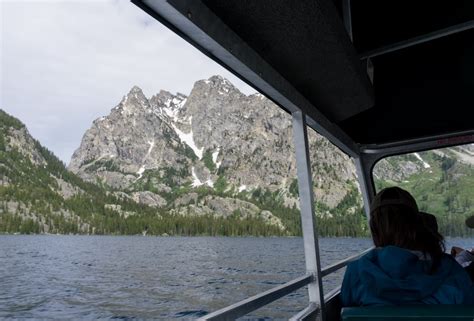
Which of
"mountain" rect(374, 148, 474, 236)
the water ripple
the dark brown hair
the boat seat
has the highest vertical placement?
"mountain" rect(374, 148, 474, 236)

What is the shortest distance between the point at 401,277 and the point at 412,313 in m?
0.15

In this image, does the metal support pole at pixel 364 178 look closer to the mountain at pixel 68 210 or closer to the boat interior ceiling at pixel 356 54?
the boat interior ceiling at pixel 356 54

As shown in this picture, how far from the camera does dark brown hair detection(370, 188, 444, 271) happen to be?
1686 mm

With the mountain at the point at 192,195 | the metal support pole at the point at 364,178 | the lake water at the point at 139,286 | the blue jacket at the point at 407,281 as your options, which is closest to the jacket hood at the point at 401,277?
the blue jacket at the point at 407,281

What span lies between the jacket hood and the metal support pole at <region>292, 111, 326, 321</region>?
4.79 ft

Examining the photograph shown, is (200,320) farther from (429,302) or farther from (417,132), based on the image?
(417,132)

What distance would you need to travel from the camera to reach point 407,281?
1.54 meters

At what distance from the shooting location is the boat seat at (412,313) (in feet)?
4.56

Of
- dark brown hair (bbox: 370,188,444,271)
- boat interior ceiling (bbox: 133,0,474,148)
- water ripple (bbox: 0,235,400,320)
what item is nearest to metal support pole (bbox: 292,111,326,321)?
boat interior ceiling (bbox: 133,0,474,148)

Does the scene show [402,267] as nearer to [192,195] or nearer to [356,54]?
[356,54]

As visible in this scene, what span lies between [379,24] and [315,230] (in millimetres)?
1578

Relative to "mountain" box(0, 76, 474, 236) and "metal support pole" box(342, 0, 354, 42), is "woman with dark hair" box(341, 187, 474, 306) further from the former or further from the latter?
"mountain" box(0, 76, 474, 236)

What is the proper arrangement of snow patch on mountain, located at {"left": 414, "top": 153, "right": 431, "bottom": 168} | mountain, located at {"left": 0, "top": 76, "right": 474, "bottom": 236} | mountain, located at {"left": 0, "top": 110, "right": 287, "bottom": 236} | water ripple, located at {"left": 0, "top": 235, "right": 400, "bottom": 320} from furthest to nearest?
mountain, located at {"left": 0, "top": 76, "right": 474, "bottom": 236} < mountain, located at {"left": 0, "top": 110, "right": 287, "bottom": 236} < water ripple, located at {"left": 0, "top": 235, "right": 400, "bottom": 320} < snow patch on mountain, located at {"left": 414, "top": 153, "right": 431, "bottom": 168}

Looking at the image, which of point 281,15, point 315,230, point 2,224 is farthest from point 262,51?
point 2,224
